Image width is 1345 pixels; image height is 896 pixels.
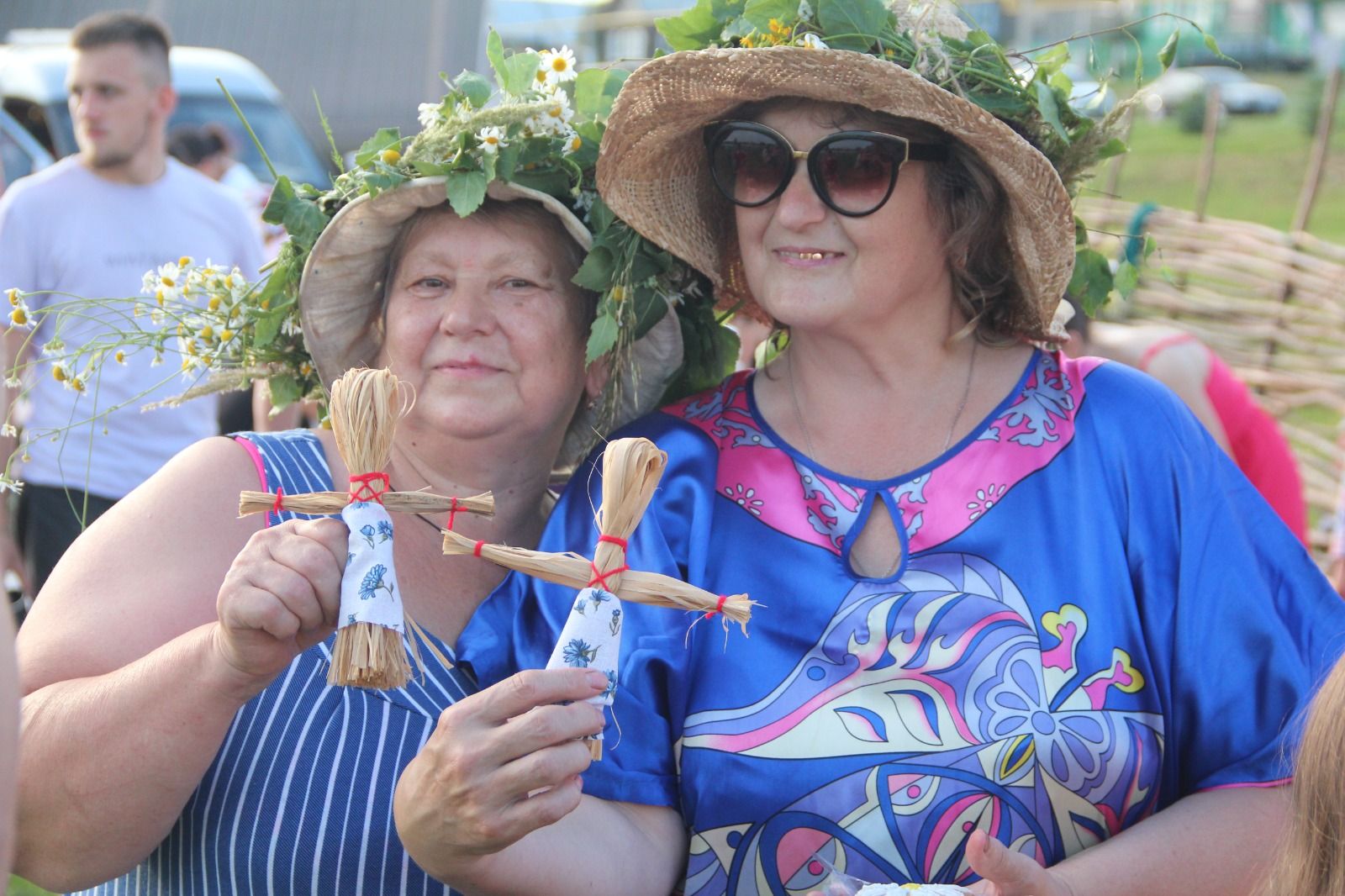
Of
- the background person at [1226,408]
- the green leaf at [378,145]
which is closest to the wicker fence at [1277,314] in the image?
the background person at [1226,408]

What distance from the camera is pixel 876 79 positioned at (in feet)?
7.54

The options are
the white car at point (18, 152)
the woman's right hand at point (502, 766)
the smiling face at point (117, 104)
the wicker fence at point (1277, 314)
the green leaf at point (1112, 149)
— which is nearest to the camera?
the woman's right hand at point (502, 766)

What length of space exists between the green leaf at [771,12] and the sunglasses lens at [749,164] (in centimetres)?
21

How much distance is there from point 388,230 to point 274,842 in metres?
1.12

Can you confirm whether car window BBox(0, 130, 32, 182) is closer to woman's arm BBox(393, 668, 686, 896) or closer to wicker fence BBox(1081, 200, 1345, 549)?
wicker fence BBox(1081, 200, 1345, 549)

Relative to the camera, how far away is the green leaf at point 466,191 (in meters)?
2.51

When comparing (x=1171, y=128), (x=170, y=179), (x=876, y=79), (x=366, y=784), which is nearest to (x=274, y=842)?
(x=366, y=784)

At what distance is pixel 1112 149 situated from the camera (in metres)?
2.70

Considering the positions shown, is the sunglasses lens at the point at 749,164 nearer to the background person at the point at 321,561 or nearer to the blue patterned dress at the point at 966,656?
the background person at the point at 321,561

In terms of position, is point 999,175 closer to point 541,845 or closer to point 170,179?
point 541,845

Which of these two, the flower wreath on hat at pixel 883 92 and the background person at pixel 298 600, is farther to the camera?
the flower wreath on hat at pixel 883 92

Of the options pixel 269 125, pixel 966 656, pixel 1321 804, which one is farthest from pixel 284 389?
pixel 269 125

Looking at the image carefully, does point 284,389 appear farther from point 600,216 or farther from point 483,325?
point 600,216

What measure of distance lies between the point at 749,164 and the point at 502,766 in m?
1.13
